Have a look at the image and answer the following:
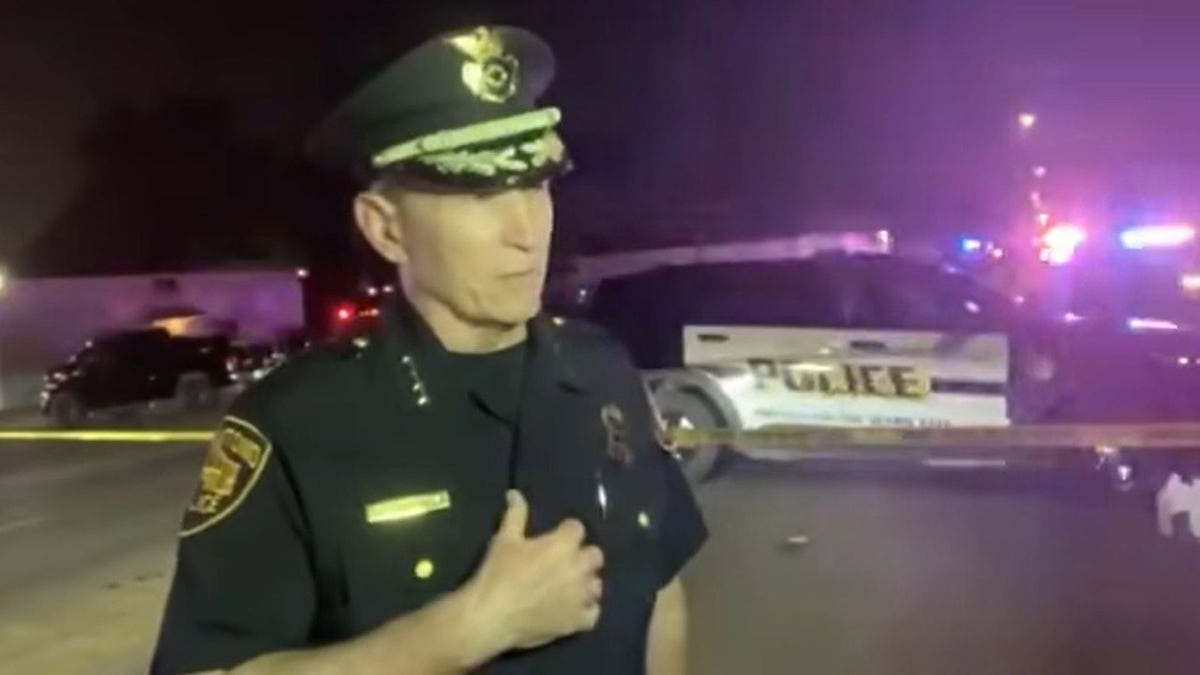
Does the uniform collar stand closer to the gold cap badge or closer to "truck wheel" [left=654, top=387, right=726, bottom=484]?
the gold cap badge

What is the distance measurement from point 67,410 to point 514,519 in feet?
86.0

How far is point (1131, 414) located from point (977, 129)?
43.3 meters

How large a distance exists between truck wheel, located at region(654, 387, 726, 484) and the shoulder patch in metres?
11.6

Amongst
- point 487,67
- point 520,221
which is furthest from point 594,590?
point 487,67

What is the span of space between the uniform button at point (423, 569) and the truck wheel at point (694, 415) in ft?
38.1

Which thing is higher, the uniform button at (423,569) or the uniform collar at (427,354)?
the uniform collar at (427,354)

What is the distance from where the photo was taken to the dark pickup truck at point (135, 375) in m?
27.0

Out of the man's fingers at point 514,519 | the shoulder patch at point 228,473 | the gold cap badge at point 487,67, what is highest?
A: the gold cap badge at point 487,67

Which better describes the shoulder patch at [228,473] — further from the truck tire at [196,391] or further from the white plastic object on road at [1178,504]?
the truck tire at [196,391]

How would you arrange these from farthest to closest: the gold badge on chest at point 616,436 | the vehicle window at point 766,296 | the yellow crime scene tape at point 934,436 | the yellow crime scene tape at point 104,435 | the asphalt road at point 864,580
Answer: the yellow crime scene tape at point 104,435, the vehicle window at point 766,296, the yellow crime scene tape at point 934,436, the asphalt road at point 864,580, the gold badge on chest at point 616,436

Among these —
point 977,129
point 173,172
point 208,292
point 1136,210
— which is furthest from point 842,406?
point 977,129

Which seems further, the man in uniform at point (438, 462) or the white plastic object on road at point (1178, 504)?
the white plastic object on road at point (1178, 504)

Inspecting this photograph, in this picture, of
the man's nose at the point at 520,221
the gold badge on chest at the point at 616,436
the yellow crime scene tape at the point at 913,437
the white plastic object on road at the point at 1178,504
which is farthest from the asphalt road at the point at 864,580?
the man's nose at the point at 520,221

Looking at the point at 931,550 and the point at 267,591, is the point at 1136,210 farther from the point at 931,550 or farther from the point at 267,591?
the point at 267,591
